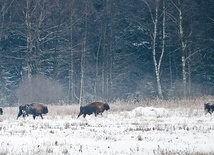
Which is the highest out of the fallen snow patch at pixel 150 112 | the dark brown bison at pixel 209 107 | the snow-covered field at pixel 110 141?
the dark brown bison at pixel 209 107

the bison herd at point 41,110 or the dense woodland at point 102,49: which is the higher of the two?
the dense woodland at point 102,49

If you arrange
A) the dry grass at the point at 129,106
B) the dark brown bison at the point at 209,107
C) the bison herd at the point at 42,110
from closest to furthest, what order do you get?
the dark brown bison at the point at 209,107 < the bison herd at the point at 42,110 < the dry grass at the point at 129,106

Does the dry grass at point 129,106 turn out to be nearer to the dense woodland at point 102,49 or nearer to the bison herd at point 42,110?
the bison herd at point 42,110

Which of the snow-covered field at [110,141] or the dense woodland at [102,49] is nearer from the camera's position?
the snow-covered field at [110,141]

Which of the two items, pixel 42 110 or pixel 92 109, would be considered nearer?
pixel 42 110

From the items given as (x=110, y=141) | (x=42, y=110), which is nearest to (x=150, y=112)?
(x=42, y=110)

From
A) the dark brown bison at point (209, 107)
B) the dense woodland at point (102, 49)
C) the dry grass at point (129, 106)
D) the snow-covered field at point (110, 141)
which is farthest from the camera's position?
the dense woodland at point (102, 49)

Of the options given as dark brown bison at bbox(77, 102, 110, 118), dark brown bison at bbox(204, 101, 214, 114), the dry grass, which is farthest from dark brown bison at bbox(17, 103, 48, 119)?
dark brown bison at bbox(204, 101, 214, 114)

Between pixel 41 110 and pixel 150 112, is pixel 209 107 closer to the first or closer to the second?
pixel 150 112

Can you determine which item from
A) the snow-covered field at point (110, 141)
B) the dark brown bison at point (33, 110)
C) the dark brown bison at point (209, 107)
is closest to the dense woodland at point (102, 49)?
the dark brown bison at point (209, 107)

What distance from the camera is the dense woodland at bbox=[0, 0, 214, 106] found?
3538cm

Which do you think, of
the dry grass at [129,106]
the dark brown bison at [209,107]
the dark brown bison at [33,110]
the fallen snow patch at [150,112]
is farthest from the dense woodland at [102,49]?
the dark brown bison at [33,110]

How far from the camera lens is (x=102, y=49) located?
1650 inches

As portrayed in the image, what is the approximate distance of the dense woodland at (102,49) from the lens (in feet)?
116
